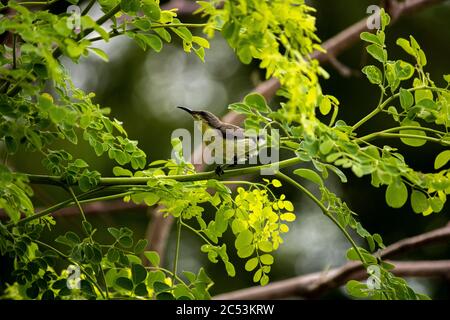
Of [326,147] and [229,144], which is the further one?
[229,144]

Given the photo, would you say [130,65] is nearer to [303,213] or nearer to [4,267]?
[303,213]

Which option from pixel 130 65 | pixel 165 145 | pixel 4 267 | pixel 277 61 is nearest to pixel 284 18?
pixel 277 61

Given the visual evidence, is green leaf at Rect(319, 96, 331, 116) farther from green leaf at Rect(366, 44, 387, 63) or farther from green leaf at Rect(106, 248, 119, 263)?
green leaf at Rect(106, 248, 119, 263)

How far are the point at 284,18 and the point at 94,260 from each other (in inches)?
27.4

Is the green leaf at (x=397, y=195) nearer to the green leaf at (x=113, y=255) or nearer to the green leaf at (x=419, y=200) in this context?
the green leaf at (x=419, y=200)

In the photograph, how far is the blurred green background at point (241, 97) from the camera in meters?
5.11

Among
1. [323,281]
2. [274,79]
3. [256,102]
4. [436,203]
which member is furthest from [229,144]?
[274,79]

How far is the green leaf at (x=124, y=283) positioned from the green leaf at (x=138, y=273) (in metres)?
0.01

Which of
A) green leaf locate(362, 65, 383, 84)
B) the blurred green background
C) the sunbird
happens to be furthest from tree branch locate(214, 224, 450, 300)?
the blurred green background

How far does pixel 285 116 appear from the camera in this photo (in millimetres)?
1202

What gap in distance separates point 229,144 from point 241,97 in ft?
11.9

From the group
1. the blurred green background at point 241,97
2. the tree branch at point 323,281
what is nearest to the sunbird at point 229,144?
the tree branch at point 323,281

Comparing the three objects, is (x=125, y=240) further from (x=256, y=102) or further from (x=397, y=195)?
(x=397, y=195)

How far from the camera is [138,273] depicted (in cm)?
157
